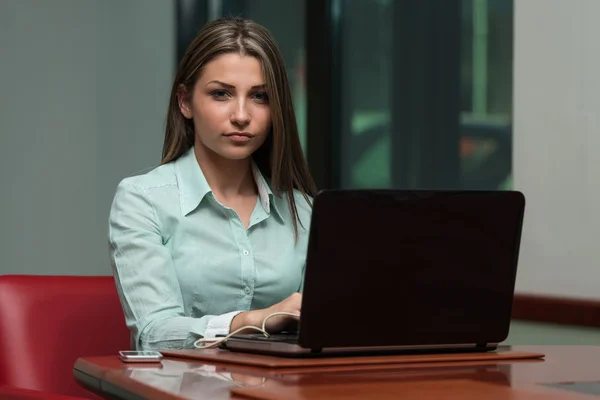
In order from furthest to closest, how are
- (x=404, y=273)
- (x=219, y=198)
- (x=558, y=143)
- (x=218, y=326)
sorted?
(x=558, y=143)
(x=219, y=198)
(x=218, y=326)
(x=404, y=273)

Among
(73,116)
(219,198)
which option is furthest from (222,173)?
(73,116)

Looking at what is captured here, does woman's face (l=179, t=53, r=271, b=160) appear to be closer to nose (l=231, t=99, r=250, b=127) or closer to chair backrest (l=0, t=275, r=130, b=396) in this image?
nose (l=231, t=99, r=250, b=127)

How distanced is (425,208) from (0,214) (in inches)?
108

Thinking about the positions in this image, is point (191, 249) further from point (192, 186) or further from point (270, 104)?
point (270, 104)

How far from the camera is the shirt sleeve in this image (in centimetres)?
166

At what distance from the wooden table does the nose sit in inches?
25.5

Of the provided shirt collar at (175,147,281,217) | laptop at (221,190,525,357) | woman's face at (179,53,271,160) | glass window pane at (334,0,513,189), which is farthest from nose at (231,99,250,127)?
glass window pane at (334,0,513,189)

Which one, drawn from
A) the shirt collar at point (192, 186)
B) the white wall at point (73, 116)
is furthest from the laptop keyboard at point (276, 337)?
the white wall at point (73, 116)

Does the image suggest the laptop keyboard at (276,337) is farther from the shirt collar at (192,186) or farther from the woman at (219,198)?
the shirt collar at (192,186)

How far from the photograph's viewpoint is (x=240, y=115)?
1.89m

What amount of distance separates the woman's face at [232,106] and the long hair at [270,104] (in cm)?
2

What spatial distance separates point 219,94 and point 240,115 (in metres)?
0.08

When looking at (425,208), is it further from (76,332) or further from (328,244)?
(76,332)

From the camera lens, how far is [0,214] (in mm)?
3740
